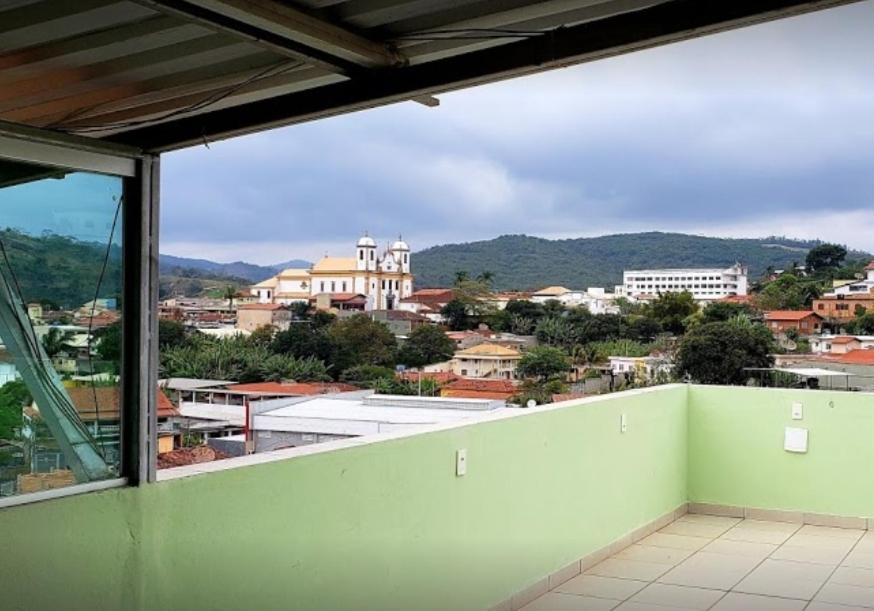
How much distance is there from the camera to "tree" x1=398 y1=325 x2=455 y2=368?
5.73 meters

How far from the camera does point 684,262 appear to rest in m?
8.66

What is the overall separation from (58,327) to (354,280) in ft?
14.0

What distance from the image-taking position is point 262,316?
484 cm

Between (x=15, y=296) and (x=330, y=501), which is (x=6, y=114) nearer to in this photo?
(x=15, y=296)

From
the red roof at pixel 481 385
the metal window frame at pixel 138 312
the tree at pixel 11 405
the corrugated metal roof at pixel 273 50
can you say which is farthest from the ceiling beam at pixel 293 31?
the red roof at pixel 481 385

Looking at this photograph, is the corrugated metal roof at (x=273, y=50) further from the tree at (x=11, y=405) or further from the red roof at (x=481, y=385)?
the red roof at (x=481, y=385)

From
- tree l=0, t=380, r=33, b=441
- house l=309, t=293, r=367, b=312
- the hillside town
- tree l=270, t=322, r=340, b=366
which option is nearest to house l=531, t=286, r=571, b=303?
the hillside town

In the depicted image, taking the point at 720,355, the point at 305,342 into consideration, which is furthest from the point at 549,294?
the point at 305,342

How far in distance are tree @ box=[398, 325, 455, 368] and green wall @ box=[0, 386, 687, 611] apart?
1.20m

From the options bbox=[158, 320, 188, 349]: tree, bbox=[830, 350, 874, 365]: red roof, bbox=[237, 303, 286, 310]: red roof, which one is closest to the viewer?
bbox=[158, 320, 188, 349]: tree

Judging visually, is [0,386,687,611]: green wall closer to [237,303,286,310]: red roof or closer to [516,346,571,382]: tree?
[516,346,571,382]: tree

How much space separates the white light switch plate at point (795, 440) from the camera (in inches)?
231

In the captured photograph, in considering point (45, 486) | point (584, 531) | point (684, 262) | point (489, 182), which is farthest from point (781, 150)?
point (45, 486)

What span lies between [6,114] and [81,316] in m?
0.54
